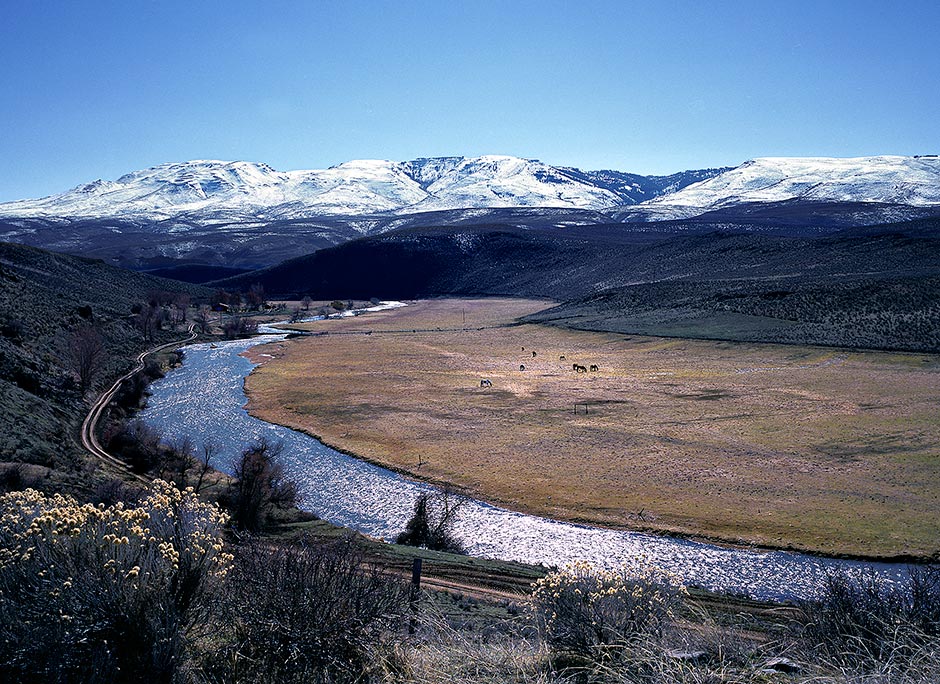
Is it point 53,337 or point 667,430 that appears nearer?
point 667,430

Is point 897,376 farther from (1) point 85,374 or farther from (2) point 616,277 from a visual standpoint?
(2) point 616,277

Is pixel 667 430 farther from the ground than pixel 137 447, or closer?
closer

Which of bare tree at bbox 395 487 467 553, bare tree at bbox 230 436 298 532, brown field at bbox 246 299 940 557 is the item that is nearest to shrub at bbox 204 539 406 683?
bare tree at bbox 230 436 298 532

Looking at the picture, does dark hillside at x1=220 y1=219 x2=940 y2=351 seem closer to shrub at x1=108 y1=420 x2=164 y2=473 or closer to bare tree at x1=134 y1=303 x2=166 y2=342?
bare tree at x1=134 y1=303 x2=166 y2=342

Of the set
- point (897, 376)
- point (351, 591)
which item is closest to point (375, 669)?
point (351, 591)

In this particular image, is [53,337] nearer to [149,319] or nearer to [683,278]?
[149,319]

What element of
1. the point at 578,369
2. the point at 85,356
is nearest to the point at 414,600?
the point at 85,356
